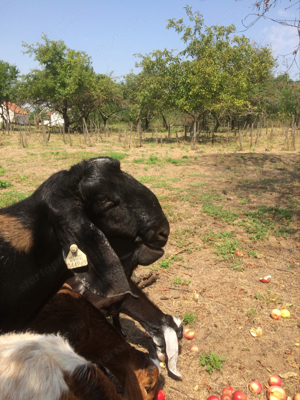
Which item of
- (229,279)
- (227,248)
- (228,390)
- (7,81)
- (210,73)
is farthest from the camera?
(7,81)

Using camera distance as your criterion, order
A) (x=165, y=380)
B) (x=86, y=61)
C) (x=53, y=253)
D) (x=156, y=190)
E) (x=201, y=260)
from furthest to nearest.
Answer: (x=86, y=61) → (x=156, y=190) → (x=201, y=260) → (x=165, y=380) → (x=53, y=253)

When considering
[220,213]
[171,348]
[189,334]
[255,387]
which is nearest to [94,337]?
[171,348]

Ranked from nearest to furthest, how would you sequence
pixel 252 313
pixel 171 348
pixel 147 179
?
pixel 171 348
pixel 252 313
pixel 147 179

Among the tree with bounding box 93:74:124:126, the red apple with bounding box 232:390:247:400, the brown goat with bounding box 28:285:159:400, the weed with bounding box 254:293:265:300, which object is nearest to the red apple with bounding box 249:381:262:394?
the red apple with bounding box 232:390:247:400

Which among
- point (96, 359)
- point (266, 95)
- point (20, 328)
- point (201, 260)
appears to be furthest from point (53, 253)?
point (266, 95)

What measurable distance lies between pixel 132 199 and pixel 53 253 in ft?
2.13

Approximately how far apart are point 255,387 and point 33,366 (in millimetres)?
2322

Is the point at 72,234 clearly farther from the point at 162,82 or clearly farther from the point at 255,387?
the point at 162,82

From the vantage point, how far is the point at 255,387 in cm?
276

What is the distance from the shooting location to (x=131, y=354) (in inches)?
102

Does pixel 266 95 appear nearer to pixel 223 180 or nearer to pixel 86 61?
pixel 86 61

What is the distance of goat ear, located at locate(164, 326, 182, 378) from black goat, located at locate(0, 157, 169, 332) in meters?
1.34

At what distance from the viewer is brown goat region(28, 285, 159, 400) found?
8.24 feet

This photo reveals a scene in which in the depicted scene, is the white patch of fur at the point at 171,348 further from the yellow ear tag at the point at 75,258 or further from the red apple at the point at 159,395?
the yellow ear tag at the point at 75,258
